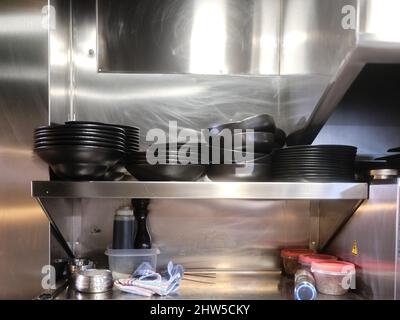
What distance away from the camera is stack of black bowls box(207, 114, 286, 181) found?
932 millimetres

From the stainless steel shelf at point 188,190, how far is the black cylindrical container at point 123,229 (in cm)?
28

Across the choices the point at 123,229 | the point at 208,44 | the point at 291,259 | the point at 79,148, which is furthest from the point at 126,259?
the point at 208,44

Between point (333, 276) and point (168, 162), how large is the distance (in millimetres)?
574

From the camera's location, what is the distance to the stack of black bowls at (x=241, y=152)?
932 mm

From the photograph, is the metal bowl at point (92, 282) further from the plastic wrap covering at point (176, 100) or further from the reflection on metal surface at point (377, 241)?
the reflection on metal surface at point (377, 241)

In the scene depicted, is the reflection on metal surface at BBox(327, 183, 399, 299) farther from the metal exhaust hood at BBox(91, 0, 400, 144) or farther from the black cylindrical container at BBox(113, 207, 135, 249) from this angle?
the black cylindrical container at BBox(113, 207, 135, 249)

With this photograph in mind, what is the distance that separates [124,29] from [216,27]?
330 mm

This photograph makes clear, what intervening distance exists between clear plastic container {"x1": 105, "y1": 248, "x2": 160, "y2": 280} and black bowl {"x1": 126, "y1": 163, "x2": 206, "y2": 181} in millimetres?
309

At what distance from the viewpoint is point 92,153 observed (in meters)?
0.87

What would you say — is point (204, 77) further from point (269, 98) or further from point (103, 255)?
point (103, 255)

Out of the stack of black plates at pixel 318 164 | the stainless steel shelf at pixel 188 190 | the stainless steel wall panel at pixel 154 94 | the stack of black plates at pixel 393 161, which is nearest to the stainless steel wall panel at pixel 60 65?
the stainless steel wall panel at pixel 154 94

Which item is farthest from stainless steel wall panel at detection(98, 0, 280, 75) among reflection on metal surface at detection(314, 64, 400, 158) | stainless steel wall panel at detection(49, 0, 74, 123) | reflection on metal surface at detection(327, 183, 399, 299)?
reflection on metal surface at detection(327, 183, 399, 299)

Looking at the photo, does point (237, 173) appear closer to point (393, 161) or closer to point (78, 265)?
point (393, 161)

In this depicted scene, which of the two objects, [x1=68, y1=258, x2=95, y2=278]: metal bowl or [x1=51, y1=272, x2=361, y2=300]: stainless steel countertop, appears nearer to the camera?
[x1=51, y1=272, x2=361, y2=300]: stainless steel countertop
